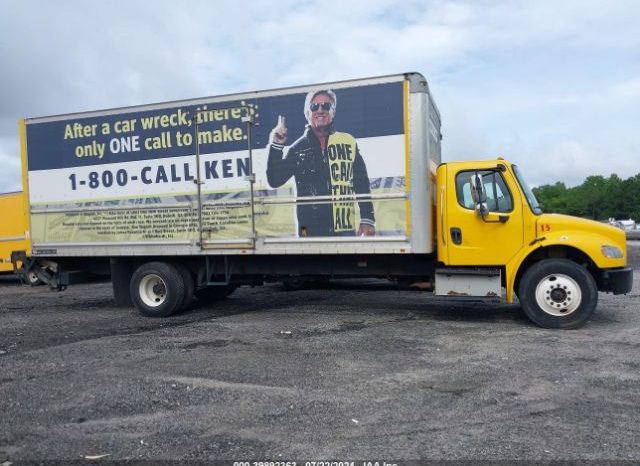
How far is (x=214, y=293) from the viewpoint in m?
11.3

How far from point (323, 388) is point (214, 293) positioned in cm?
635

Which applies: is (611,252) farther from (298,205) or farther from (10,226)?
(10,226)

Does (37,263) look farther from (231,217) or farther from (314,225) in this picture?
(314,225)

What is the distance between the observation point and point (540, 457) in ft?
12.2

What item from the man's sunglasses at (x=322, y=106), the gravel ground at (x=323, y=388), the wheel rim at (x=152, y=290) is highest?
the man's sunglasses at (x=322, y=106)

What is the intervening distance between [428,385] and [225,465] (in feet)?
7.80

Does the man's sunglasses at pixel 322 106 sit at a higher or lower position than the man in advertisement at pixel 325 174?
higher

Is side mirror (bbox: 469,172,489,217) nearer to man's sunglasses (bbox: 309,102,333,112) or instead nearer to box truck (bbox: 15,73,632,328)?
box truck (bbox: 15,73,632,328)

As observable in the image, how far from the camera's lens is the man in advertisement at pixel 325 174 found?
8.33m

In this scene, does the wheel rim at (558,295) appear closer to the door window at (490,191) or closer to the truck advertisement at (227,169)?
the door window at (490,191)

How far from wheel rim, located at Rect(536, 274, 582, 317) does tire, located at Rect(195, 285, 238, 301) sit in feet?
18.8

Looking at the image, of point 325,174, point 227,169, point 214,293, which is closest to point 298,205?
point 325,174

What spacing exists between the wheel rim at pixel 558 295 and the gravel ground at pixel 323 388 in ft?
1.14

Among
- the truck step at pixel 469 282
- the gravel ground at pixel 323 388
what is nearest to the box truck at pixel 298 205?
the truck step at pixel 469 282
